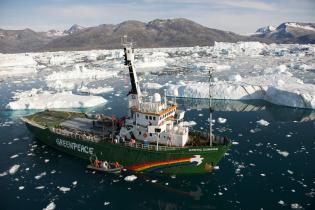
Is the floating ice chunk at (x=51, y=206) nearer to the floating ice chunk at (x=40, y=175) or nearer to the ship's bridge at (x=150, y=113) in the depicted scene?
the floating ice chunk at (x=40, y=175)

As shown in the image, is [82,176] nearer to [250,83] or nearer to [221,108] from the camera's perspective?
[221,108]

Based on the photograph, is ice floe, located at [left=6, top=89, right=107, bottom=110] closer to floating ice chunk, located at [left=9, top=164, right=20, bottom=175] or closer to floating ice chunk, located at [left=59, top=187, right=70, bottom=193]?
floating ice chunk, located at [left=9, top=164, right=20, bottom=175]

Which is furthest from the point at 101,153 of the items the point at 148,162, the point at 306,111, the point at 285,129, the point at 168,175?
the point at 306,111

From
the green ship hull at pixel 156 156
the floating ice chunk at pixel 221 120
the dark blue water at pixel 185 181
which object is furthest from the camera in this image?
the floating ice chunk at pixel 221 120

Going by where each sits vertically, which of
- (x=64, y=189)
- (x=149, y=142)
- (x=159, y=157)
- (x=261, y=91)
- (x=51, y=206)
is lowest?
(x=51, y=206)

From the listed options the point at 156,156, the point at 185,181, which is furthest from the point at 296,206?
the point at 156,156

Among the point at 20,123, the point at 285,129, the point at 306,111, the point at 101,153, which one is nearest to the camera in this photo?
the point at 101,153

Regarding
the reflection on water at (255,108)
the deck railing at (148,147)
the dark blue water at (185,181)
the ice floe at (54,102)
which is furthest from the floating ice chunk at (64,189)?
the ice floe at (54,102)

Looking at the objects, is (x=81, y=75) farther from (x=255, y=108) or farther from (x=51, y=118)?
(x=255, y=108)
